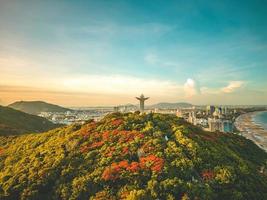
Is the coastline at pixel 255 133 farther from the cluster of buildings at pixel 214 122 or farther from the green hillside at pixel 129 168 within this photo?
the green hillside at pixel 129 168

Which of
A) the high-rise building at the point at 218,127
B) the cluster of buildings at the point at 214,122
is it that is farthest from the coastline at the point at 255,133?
the cluster of buildings at the point at 214,122

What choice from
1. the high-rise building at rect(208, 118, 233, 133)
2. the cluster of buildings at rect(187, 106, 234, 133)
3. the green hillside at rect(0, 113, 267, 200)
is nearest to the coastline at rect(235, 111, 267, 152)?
the high-rise building at rect(208, 118, 233, 133)

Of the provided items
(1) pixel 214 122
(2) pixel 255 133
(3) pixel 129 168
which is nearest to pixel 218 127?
(1) pixel 214 122

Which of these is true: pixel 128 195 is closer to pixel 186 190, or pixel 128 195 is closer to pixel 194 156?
pixel 186 190

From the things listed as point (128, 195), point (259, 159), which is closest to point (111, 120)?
point (128, 195)

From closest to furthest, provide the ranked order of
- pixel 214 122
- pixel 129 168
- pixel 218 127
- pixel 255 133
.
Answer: pixel 129 168 < pixel 255 133 < pixel 218 127 < pixel 214 122

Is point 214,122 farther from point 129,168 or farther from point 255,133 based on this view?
point 129,168

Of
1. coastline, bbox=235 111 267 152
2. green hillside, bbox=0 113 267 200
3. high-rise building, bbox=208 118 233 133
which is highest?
green hillside, bbox=0 113 267 200

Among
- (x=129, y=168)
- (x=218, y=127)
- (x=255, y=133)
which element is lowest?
(x=255, y=133)

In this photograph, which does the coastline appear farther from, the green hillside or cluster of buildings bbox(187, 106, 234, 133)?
the green hillside
